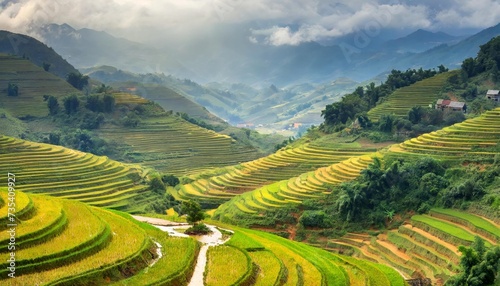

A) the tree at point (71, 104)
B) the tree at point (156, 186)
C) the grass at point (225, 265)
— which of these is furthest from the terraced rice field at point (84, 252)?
the tree at point (71, 104)

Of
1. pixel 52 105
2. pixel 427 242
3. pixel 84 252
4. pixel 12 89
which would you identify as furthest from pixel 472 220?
pixel 12 89

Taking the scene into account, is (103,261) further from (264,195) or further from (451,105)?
(451,105)

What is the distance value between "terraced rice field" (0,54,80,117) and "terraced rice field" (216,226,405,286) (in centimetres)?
5526

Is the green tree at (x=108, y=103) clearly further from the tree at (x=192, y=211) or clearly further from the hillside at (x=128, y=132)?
the tree at (x=192, y=211)

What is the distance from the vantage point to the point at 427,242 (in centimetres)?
2456

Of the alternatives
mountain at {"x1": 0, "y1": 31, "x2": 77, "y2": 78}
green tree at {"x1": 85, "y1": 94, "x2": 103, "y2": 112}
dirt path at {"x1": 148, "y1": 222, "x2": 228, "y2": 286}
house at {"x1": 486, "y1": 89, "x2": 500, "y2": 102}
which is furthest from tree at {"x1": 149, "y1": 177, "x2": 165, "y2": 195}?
mountain at {"x1": 0, "y1": 31, "x2": 77, "y2": 78}

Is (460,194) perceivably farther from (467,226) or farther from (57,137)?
(57,137)

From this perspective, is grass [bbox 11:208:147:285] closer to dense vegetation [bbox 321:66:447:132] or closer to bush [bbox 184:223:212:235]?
bush [bbox 184:223:212:235]

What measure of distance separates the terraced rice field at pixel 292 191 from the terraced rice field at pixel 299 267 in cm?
827

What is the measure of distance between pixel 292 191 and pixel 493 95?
24.1 meters

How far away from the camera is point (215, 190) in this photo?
130ft

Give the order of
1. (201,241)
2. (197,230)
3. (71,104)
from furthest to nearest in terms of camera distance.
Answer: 1. (71,104)
2. (197,230)
3. (201,241)

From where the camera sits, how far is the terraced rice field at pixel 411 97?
49.8 m

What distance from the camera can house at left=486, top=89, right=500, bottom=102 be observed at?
47.1 metres
